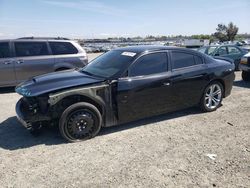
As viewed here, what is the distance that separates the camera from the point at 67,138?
4027mm

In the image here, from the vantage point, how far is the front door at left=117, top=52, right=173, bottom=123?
171 inches

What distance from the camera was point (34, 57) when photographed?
784 centimetres

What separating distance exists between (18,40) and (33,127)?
4659mm

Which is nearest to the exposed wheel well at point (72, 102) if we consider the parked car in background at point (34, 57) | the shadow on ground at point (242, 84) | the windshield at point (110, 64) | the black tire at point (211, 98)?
the windshield at point (110, 64)

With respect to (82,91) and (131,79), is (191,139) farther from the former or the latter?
(82,91)

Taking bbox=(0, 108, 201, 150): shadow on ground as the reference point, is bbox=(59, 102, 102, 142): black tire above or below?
above

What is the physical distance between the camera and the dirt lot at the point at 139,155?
3.02 m

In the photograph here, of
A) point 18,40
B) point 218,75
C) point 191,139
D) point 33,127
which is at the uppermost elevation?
point 18,40

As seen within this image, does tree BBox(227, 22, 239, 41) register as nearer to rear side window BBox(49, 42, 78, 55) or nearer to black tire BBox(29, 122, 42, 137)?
rear side window BBox(49, 42, 78, 55)

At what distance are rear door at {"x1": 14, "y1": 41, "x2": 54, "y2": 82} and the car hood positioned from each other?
3495 millimetres

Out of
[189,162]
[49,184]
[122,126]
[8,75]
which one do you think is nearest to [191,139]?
[189,162]

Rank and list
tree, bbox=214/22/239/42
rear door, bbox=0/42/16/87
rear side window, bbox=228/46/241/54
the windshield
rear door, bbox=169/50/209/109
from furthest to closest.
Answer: tree, bbox=214/22/239/42 → rear side window, bbox=228/46/241/54 → rear door, bbox=0/42/16/87 → rear door, bbox=169/50/209/109 → the windshield

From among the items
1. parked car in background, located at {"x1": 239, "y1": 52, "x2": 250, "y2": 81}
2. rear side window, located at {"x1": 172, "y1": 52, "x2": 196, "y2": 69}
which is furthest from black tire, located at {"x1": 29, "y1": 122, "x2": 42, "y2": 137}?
parked car in background, located at {"x1": 239, "y1": 52, "x2": 250, "y2": 81}

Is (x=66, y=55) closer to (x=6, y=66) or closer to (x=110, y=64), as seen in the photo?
(x=6, y=66)
